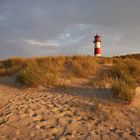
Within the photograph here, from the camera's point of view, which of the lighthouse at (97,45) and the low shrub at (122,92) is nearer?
the low shrub at (122,92)

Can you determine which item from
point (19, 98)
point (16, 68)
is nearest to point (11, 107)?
point (19, 98)

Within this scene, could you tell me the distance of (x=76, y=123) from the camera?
6.57 meters

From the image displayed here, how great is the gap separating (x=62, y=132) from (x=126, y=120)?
1760 millimetres

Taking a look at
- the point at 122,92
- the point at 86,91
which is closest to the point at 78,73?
→ the point at 86,91

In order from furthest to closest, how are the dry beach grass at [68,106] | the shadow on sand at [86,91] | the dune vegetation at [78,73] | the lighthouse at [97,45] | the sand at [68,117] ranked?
the lighthouse at [97,45] < the dune vegetation at [78,73] < the shadow on sand at [86,91] < the dry beach grass at [68,106] < the sand at [68,117]

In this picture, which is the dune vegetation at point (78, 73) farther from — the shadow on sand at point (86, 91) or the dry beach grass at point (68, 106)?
the shadow on sand at point (86, 91)

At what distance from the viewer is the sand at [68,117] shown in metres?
5.92

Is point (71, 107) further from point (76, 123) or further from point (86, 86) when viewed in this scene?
point (86, 86)

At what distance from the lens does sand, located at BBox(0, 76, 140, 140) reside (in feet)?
19.4

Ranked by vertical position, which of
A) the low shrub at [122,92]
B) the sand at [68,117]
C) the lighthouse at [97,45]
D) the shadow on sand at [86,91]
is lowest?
the sand at [68,117]

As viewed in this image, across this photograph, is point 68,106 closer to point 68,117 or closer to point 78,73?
point 68,117

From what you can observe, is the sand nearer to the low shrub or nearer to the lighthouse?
the low shrub

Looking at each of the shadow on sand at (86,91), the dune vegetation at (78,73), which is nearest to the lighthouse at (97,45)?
the dune vegetation at (78,73)

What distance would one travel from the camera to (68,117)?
23.0 feet
